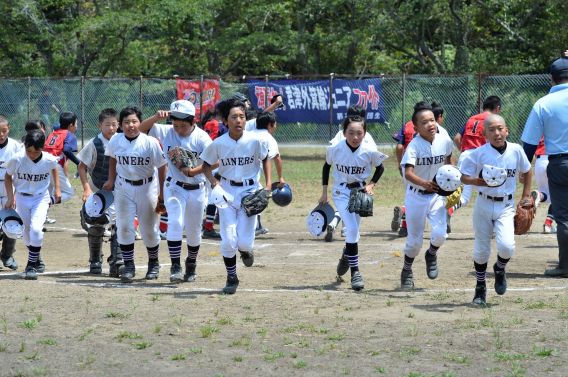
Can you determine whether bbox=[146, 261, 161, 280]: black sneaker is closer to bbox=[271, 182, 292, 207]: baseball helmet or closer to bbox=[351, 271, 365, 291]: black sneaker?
bbox=[271, 182, 292, 207]: baseball helmet

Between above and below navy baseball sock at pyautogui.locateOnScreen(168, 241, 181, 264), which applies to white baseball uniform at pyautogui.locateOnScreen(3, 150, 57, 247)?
above

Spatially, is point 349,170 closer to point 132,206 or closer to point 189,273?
point 189,273

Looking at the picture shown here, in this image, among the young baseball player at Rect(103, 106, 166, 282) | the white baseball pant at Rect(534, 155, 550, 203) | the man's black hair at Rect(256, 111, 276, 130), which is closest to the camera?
the young baseball player at Rect(103, 106, 166, 282)

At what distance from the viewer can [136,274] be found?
344 inches

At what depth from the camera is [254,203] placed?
7.24 metres

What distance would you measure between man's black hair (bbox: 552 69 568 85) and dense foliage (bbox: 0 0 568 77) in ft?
57.4

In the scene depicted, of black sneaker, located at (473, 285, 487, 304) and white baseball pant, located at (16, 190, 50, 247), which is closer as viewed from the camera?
black sneaker, located at (473, 285, 487, 304)

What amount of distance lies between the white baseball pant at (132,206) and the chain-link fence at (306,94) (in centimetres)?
1405

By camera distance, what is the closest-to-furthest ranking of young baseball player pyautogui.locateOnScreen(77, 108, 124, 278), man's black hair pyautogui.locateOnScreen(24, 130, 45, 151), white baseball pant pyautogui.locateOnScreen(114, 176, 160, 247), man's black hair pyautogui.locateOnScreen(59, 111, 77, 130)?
white baseball pant pyautogui.locateOnScreen(114, 176, 160, 247), man's black hair pyautogui.locateOnScreen(24, 130, 45, 151), young baseball player pyautogui.locateOnScreen(77, 108, 124, 278), man's black hair pyautogui.locateOnScreen(59, 111, 77, 130)

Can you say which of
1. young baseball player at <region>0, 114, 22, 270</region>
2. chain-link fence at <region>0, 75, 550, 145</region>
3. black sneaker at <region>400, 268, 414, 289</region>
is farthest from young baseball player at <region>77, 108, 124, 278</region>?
chain-link fence at <region>0, 75, 550, 145</region>

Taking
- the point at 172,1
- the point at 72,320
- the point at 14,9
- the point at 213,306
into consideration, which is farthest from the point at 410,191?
the point at 14,9

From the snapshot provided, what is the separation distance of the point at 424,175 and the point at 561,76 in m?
1.96

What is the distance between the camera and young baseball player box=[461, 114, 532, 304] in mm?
6527

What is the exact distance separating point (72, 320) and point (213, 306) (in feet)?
4.33
